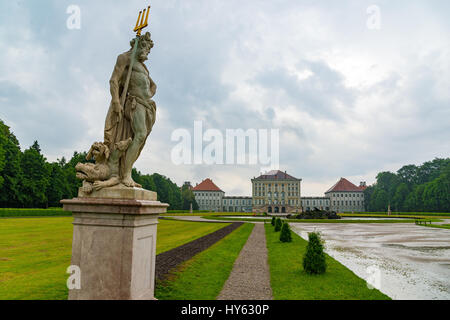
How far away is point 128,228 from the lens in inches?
157

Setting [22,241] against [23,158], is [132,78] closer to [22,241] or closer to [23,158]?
[22,241]

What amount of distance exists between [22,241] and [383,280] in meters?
14.0

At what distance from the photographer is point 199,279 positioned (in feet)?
24.1

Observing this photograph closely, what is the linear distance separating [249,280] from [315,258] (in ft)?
6.17

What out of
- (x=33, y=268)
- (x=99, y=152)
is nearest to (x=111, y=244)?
(x=99, y=152)

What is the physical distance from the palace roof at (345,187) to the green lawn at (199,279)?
11029cm

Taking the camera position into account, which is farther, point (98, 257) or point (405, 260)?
point (405, 260)

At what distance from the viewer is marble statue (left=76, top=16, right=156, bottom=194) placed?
4.48 metres

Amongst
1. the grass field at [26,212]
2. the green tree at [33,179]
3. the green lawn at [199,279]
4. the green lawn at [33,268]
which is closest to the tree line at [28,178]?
the green tree at [33,179]

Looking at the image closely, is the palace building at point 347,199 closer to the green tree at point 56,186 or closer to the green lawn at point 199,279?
the green tree at point 56,186

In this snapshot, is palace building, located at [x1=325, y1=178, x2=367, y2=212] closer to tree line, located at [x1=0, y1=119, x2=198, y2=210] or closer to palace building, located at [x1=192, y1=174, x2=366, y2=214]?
palace building, located at [x1=192, y1=174, x2=366, y2=214]

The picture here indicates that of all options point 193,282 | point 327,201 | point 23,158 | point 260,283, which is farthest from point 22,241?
point 327,201

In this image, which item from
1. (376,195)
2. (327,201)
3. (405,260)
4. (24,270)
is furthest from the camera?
(327,201)
